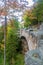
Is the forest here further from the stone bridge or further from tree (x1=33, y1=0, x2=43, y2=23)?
the stone bridge

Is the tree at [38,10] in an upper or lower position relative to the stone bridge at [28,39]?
upper

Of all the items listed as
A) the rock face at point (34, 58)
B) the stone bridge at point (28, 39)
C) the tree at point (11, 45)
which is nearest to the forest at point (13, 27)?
the tree at point (11, 45)

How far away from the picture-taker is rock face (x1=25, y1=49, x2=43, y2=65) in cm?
458

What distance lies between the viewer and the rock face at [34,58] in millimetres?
4582

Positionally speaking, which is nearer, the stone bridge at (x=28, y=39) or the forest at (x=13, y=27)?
the forest at (x=13, y=27)

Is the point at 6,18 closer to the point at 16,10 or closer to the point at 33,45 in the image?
the point at 16,10

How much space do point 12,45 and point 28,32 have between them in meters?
0.83

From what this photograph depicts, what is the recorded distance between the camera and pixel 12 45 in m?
8.23

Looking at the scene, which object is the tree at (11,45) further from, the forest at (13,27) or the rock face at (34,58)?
the rock face at (34,58)

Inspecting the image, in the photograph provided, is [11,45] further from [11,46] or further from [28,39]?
[28,39]

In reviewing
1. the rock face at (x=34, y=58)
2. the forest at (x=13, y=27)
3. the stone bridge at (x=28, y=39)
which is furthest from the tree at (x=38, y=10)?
the rock face at (x=34, y=58)

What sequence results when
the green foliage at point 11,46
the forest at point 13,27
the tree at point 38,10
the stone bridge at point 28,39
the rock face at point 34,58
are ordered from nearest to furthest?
the rock face at point 34,58, the forest at point 13,27, the stone bridge at point 28,39, the green foliage at point 11,46, the tree at point 38,10

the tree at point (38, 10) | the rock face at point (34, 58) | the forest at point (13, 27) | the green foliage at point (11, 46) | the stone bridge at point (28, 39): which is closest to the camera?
the rock face at point (34, 58)

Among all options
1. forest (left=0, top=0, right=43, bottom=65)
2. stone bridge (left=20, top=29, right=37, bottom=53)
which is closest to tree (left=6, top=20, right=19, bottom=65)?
forest (left=0, top=0, right=43, bottom=65)
